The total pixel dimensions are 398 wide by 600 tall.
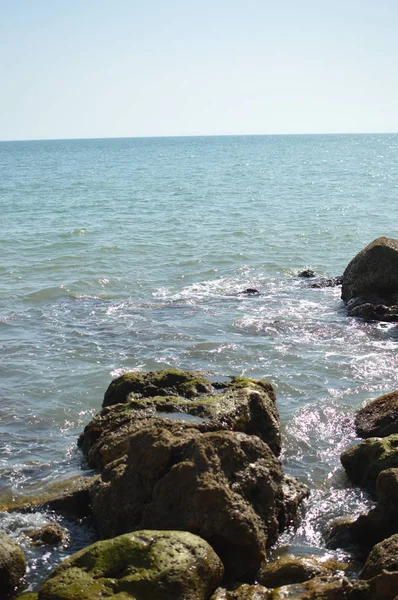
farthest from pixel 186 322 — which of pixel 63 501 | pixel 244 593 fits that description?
pixel 244 593

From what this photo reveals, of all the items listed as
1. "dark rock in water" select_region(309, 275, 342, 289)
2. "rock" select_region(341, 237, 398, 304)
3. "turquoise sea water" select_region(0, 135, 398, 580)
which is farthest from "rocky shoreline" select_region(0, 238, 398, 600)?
"dark rock in water" select_region(309, 275, 342, 289)

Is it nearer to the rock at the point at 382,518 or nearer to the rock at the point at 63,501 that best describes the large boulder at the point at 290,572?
the rock at the point at 382,518

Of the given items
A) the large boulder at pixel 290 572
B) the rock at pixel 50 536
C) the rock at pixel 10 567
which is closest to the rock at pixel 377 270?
the large boulder at pixel 290 572

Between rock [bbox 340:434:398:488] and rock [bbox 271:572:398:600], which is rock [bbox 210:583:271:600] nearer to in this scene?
rock [bbox 271:572:398:600]

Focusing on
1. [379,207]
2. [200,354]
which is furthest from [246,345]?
[379,207]

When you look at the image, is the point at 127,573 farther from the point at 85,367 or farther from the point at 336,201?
the point at 336,201

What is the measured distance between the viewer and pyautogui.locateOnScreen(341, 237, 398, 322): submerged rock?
18734mm

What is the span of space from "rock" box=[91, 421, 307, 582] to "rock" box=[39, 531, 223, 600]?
0.51 meters

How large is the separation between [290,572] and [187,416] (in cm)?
290

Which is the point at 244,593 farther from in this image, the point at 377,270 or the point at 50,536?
the point at 377,270

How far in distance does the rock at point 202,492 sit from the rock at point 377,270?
36.4ft

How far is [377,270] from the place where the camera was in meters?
19.3

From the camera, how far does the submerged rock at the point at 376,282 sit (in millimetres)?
18734

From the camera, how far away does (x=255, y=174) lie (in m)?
74.1
